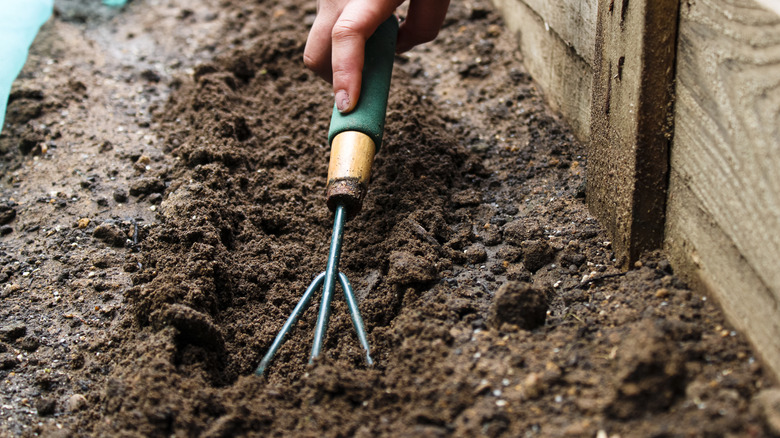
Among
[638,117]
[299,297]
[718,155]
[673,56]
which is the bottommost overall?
[299,297]

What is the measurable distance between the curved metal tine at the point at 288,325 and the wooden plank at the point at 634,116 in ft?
2.67

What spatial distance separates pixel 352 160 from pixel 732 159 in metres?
0.99

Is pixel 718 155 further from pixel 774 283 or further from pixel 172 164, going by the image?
pixel 172 164

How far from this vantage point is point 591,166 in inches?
76.0

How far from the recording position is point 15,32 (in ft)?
9.59

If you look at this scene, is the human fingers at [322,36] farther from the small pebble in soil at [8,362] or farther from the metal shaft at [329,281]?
the small pebble in soil at [8,362]

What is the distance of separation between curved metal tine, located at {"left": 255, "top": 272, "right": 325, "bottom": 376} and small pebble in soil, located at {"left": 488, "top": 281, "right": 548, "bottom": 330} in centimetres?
51

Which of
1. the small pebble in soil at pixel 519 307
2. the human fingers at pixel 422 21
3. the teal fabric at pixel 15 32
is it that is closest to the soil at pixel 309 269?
the small pebble in soil at pixel 519 307

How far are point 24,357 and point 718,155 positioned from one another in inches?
71.6

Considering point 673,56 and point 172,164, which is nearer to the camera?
point 673,56

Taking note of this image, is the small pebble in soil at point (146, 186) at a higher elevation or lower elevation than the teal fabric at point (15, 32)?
lower

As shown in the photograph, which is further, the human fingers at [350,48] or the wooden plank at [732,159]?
the human fingers at [350,48]

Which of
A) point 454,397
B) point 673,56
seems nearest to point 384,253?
point 454,397

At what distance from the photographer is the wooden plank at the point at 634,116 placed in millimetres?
1549
